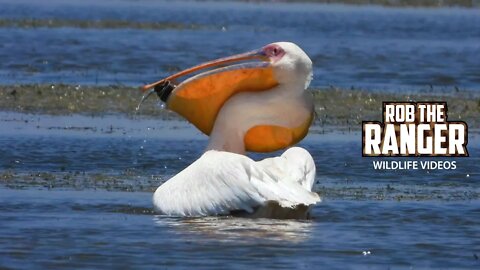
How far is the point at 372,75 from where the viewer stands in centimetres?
2308

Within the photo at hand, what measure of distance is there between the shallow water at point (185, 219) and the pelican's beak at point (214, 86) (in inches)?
30.8

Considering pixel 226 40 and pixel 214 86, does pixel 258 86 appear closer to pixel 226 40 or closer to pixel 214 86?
pixel 214 86

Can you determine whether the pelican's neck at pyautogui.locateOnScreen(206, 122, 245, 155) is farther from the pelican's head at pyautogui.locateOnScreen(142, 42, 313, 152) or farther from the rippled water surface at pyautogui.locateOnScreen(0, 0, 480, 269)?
the rippled water surface at pyautogui.locateOnScreen(0, 0, 480, 269)

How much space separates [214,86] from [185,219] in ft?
4.01

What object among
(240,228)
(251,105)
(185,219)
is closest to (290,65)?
(251,105)

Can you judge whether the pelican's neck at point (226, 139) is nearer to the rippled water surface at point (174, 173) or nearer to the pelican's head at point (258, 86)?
the pelican's head at point (258, 86)

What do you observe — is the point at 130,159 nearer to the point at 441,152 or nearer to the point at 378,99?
the point at 441,152

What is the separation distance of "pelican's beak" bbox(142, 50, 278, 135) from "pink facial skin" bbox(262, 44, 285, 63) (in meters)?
0.04

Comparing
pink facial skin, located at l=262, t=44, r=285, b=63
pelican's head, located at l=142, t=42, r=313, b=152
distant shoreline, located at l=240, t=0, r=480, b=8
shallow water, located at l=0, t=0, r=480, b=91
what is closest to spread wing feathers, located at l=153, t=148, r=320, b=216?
pelican's head, located at l=142, t=42, r=313, b=152

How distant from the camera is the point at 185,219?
10.7m

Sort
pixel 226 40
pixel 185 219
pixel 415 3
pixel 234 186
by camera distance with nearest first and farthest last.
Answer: pixel 234 186
pixel 185 219
pixel 226 40
pixel 415 3

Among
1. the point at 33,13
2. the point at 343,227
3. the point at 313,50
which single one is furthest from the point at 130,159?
the point at 33,13

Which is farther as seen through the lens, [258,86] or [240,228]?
[258,86]

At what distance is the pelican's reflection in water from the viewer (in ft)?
32.6
